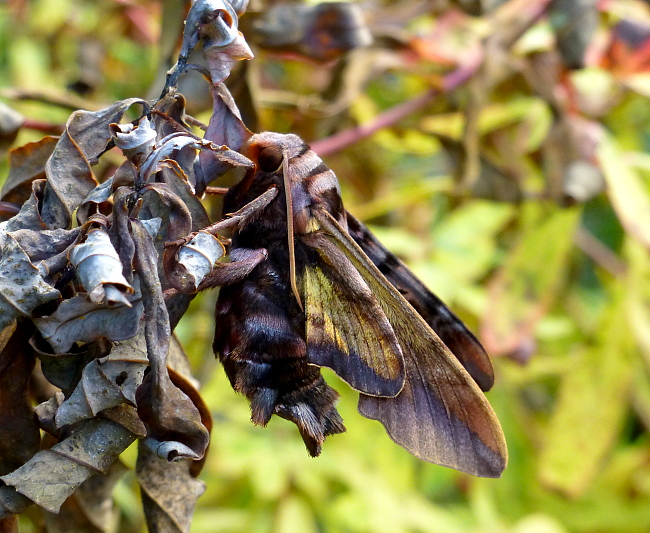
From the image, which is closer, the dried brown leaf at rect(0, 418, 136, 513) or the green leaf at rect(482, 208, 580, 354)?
the dried brown leaf at rect(0, 418, 136, 513)

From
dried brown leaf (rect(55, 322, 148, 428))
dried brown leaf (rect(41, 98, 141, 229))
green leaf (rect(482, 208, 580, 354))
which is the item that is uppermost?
dried brown leaf (rect(41, 98, 141, 229))

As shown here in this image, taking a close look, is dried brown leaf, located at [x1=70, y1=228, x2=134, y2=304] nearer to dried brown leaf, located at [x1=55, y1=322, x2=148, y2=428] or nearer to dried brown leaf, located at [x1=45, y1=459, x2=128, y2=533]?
dried brown leaf, located at [x1=55, y1=322, x2=148, y2=428]

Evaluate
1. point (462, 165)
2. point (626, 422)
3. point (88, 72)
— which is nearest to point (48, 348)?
point (462, 165)

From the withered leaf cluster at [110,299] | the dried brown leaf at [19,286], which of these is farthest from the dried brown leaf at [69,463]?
the dried brown leaf at [19,286]

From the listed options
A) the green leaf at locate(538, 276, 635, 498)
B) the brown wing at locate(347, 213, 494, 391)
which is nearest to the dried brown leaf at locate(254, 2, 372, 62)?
the brown wing at locate(347, 213, 494, 391)

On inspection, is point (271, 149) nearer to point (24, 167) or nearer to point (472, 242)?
point (24, 167)

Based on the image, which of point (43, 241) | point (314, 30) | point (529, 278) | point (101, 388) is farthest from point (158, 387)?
point (529, 278)
